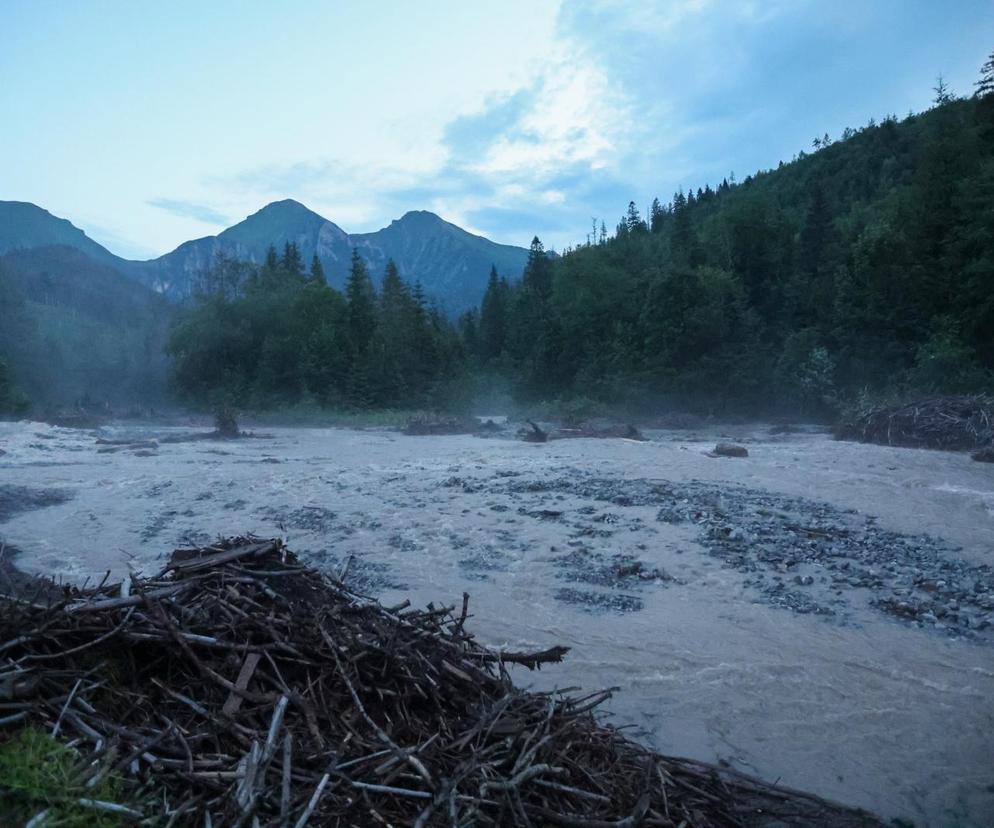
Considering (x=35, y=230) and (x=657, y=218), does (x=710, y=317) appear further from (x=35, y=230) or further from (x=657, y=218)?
(x=35, y=230)

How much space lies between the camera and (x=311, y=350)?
48.4 meters

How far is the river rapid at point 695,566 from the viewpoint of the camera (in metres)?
5.11

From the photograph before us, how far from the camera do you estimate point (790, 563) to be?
350 inches

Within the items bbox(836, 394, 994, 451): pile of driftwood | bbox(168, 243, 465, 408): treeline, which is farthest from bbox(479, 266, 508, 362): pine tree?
bbox(836, 394, 994, 451): pile of driftwood

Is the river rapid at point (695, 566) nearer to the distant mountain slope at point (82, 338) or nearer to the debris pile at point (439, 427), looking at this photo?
the debris pile at point (439, 427)

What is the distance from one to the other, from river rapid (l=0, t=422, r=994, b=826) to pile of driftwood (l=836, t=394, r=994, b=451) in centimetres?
219

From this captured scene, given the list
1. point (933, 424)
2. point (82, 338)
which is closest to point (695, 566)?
point (933, 424)

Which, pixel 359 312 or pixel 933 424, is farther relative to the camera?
pixel 359 312

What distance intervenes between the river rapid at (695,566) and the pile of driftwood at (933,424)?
7.20 feet

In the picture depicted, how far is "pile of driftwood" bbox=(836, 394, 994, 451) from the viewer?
755 inches

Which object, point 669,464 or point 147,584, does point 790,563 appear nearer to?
point 147,584

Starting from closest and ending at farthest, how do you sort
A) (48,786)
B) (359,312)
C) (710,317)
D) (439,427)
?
(48,786) < (439,427) < (710,317) < (359,312)

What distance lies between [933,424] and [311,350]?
38.0 m

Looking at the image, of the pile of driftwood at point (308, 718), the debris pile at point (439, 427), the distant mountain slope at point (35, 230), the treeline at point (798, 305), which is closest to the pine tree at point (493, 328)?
the treeline at point (798, 305)
